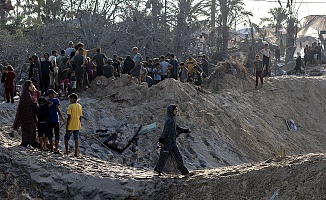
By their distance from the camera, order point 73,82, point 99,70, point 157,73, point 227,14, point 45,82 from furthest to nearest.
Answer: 1. point 227,14
2. point 157,73
3. point 99,70
4. point 73,82
5. point 45,82

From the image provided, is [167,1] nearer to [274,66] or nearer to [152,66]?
[274,66]

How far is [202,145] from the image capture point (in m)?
15.9

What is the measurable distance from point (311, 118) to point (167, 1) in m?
8.76

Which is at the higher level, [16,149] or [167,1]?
[167,1]

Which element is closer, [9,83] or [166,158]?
[166,158]

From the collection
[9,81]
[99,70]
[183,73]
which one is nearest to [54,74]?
[99,70]

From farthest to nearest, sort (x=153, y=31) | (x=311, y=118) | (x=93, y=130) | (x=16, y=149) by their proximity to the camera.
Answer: (x=153, y=31) < (x=311, y=118) < (x=93, y=130) < (x=16, y=149)

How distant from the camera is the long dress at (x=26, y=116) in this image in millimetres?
11453

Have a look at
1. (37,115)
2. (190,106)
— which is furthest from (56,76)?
(37,115)

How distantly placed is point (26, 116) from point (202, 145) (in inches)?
221

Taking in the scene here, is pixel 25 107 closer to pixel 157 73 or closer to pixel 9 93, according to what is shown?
pixel 9 93

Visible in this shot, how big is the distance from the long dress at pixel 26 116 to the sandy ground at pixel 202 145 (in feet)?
1.07

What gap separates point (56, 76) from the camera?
56.1ft

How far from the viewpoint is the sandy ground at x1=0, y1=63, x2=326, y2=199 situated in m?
9.79
